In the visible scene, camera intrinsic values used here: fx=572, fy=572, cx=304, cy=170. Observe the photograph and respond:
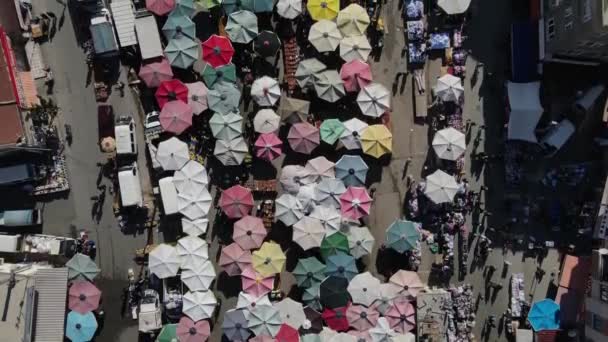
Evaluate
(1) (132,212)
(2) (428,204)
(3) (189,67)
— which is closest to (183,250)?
(1) (132,212)

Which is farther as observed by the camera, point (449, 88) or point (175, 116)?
point (449, 88)

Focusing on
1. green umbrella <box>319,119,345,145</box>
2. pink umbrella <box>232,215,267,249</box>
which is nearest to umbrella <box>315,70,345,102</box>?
green umbrella <box>319,119,345,145</box>

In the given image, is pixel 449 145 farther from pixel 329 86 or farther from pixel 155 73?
pixel 155 73

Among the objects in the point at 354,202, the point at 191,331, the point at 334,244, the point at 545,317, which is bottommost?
the point at 545,317

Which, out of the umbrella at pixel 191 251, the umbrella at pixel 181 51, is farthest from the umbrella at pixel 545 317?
the umbrella at pixel 181 51

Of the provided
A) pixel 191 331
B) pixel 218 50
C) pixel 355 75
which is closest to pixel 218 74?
pixel 218 50

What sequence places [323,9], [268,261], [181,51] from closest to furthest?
[268,261]
[181,51]
[323,9]
